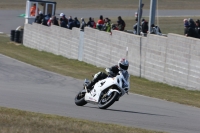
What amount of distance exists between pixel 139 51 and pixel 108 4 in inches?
1872

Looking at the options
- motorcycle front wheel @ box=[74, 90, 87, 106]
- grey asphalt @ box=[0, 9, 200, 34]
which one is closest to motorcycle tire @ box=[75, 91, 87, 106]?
motorcycle front wheel @ box=[74, 90, 87, 106]

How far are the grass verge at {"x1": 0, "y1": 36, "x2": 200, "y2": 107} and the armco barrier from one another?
41 cm

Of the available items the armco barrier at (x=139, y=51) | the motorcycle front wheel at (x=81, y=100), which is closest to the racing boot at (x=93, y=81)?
the motorcycle front wheel at (x=81, y=100)

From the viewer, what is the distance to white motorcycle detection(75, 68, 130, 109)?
13.1 metres

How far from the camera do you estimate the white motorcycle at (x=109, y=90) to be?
1312 centimetres

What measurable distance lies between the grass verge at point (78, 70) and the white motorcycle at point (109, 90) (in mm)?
4279

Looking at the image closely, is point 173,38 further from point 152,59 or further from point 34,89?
point 34,89

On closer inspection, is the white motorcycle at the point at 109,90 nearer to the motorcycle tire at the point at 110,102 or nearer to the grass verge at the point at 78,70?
the motorcycle tire at the point at 110,102

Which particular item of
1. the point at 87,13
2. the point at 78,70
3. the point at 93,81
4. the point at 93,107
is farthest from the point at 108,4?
the point at 93,81

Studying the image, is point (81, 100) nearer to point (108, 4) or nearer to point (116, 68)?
point (116, 68)

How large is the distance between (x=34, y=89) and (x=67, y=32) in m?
13.5

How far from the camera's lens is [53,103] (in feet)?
46.1

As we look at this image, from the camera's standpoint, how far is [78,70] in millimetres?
26344

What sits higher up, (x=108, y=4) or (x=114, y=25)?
(x=108, y=4)
